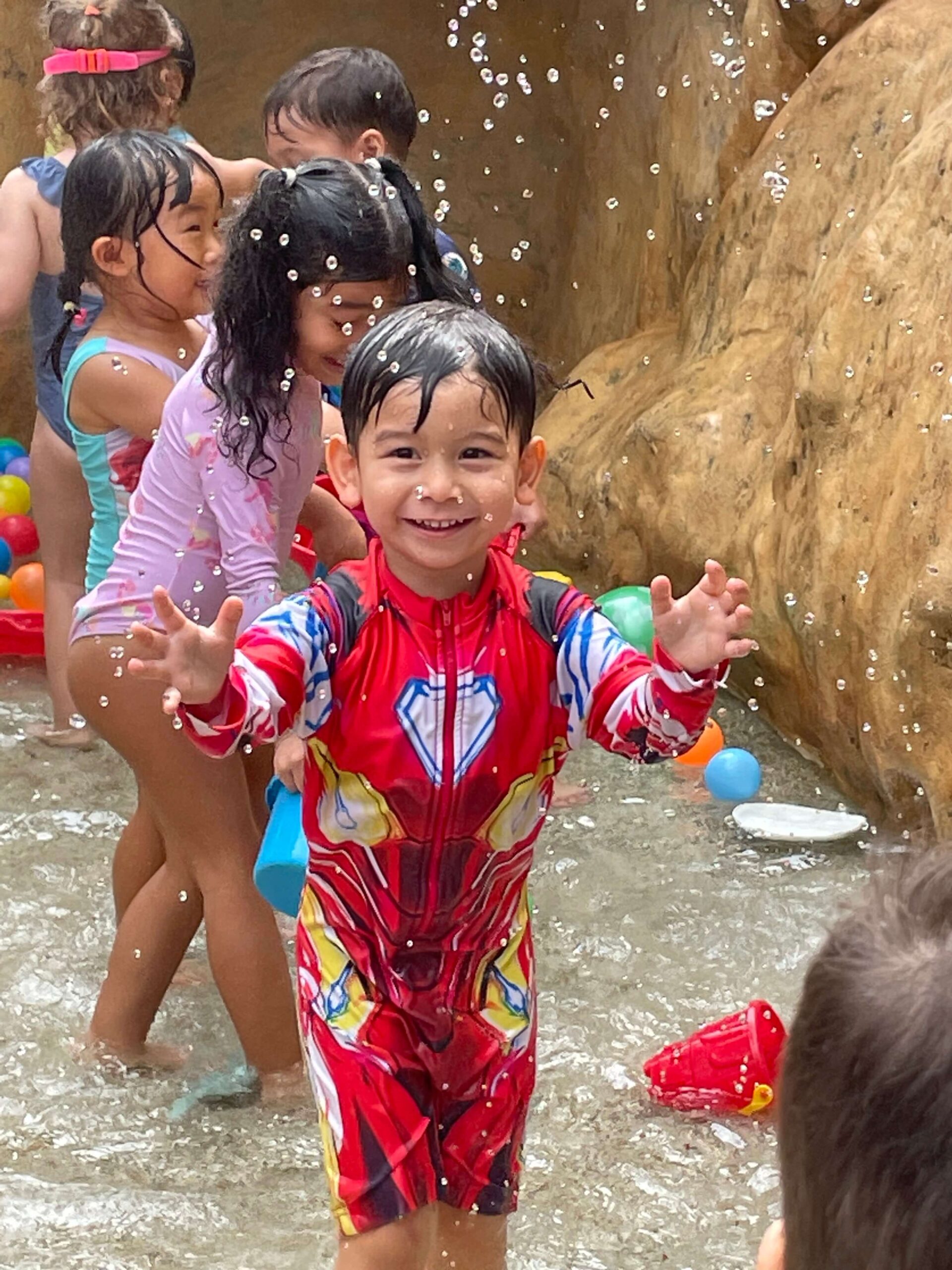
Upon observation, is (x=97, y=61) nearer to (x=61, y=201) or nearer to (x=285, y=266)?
(x=61, y=201)

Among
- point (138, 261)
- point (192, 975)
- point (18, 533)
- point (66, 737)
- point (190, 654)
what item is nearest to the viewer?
point (190, 654)

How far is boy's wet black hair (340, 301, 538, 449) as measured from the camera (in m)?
2.15

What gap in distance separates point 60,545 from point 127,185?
1.59 meters

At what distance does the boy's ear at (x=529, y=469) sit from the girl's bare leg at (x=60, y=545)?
2.28 metres

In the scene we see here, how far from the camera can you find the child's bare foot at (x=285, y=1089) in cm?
297

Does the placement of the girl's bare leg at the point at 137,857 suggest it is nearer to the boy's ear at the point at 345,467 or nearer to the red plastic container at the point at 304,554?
the red plastic container at the point at 304,554

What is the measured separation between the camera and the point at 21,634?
517cm

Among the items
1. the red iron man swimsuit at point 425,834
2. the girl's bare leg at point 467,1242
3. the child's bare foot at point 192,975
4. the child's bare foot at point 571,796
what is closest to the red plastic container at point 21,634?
the child's bare foot at point 571,796

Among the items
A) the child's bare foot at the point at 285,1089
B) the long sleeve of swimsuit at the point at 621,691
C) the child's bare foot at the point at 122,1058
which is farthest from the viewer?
the child's bare foot at the point at 122,1058

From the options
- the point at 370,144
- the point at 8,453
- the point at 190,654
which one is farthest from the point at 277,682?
the point at 8,453

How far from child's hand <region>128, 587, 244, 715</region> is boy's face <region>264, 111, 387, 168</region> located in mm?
1852

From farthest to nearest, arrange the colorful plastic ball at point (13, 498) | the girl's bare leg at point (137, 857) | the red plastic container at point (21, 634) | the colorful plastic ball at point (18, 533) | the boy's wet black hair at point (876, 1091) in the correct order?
the colorful plastic ball at point (13, 498)
the colorful plastic ball at point (18, 533)
the red plastic container at point (21, 634)
the girl's bare leg at point (137, 857)
the boy's wet black hair at point (876, 1091)

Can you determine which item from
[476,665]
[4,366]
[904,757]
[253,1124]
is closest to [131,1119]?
[253,1124]

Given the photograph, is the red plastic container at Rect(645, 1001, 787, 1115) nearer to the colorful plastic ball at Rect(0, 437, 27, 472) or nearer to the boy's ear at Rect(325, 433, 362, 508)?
the boy's ear at Rect(325, 433, 362, 508)
